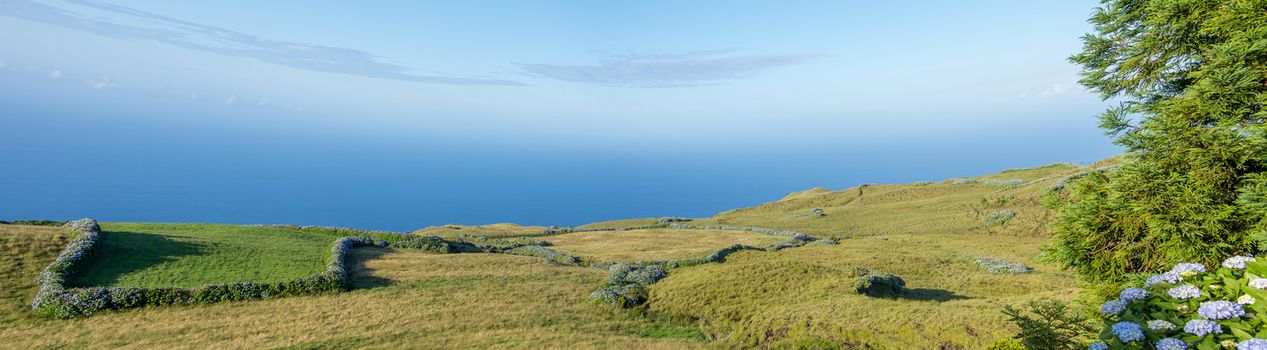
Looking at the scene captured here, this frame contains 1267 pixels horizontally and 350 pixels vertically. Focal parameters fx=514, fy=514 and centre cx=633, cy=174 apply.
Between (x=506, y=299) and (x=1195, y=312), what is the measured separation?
26.3 meters

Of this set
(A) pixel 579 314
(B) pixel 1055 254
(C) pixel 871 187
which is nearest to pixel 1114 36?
(B) pixel 1055 254

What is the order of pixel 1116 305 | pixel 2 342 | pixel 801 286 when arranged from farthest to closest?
1. pixel 801 286
2. pixel 2 342
3. pixel 1116 305

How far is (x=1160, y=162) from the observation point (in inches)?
557

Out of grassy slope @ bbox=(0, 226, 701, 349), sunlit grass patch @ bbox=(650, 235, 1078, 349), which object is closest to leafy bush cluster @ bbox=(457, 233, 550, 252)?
grassy slope @ bbox=(0, 226, 701, 349)

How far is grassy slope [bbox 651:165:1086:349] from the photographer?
2092 cm

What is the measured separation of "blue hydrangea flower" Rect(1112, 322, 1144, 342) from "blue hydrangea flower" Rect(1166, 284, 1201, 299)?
1.39 metres

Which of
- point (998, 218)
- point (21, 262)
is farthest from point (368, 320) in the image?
point (998, 218)

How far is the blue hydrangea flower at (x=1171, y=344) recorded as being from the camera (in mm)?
6871

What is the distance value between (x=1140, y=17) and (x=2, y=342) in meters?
43.6

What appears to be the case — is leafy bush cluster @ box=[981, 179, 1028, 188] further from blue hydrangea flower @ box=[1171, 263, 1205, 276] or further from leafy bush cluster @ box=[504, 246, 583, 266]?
blue hydrangea flower @ box=[1171, 263, 1205, 276]

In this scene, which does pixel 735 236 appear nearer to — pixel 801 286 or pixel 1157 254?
pixel 801 286

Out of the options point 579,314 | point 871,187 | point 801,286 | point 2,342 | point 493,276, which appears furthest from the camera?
point 871,187

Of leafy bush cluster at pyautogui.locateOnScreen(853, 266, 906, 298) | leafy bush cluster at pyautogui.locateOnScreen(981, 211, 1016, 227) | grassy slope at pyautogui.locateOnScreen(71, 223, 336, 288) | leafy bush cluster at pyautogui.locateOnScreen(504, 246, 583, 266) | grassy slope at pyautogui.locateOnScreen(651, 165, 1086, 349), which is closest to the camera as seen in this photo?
grassy slope at pyautogui.locateOnScreen(651, 165, 1086, 349)

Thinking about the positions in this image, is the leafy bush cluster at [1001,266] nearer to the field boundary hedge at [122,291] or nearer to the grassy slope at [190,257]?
the field boundary hedge at [122,291]
